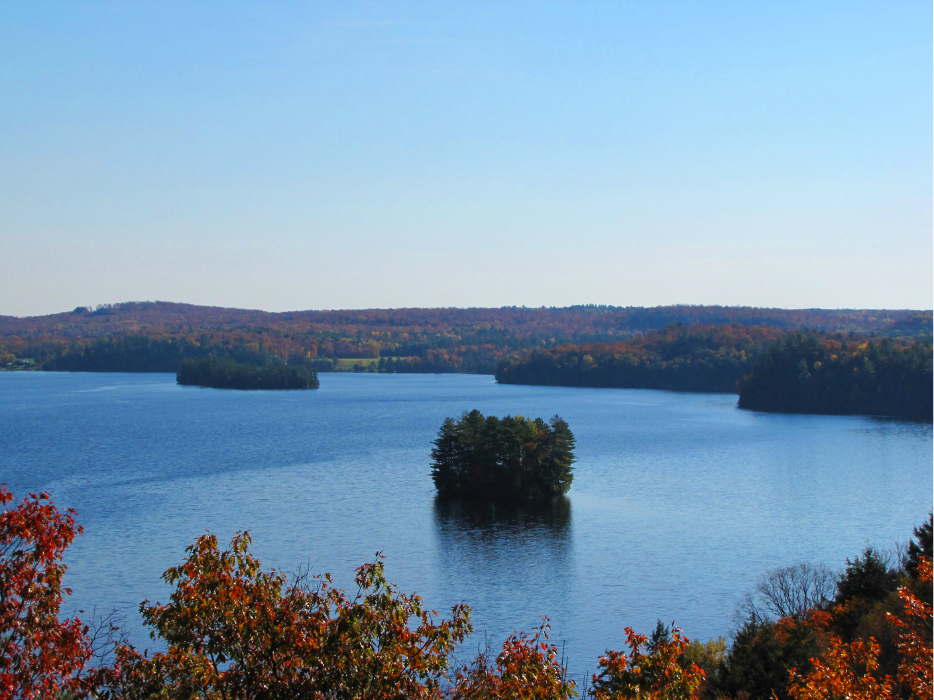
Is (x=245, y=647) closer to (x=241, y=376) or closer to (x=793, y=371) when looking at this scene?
(x=793, y=371)

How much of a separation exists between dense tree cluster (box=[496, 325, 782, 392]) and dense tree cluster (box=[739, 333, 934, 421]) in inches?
1012

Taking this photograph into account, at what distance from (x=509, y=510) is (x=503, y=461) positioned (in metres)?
3.64

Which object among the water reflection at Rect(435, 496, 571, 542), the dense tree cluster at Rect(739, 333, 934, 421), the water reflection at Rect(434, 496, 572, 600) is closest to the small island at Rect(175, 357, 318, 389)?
the dense tree cluster at Rect(739, 333, 934, 421)

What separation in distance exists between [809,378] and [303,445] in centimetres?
6781

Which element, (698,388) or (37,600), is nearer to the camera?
(37,600)

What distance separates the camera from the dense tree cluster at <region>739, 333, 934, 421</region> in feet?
333

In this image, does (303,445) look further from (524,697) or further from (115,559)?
(524,697)

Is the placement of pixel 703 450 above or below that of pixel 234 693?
below

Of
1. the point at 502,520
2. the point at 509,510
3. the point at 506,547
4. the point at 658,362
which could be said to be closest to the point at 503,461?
the point at 509,510

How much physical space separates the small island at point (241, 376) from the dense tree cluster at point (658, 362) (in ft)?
147

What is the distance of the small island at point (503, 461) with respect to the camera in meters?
48.2

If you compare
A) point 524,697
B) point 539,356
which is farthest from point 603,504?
point 539,356


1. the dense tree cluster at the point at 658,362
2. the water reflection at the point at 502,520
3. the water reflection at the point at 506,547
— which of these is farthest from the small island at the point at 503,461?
the dense tree cluster at the point at 658,362

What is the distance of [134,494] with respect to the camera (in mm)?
47812
